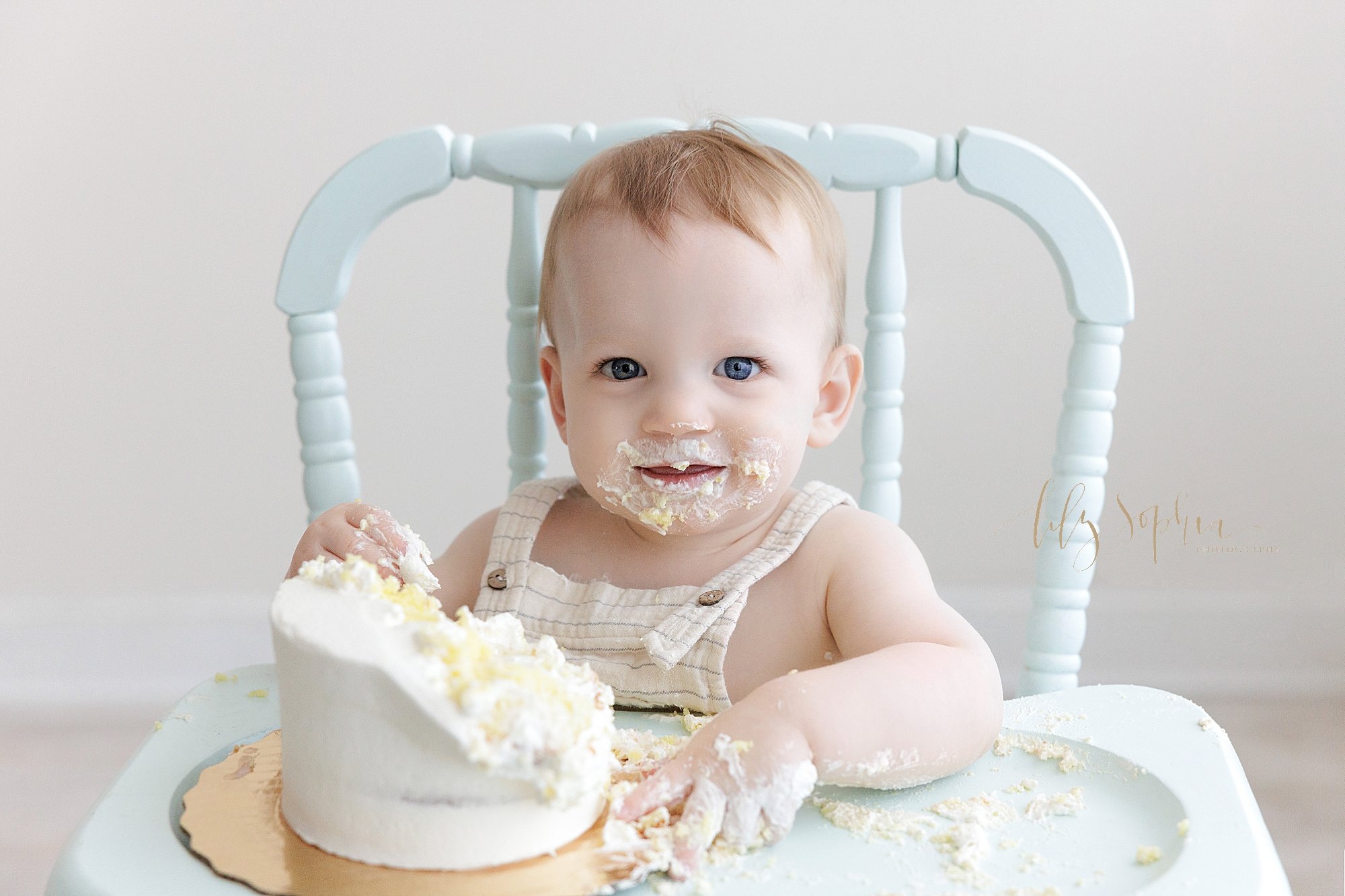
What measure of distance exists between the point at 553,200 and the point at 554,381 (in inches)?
33.9

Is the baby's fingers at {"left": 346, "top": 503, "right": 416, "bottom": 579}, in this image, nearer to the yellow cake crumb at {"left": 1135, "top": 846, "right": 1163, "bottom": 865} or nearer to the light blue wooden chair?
the light blue wooden chair

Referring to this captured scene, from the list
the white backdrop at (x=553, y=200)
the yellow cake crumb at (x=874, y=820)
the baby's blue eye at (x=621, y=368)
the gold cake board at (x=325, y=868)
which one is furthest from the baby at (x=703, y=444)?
the white backdrop at (x=553, y=200)

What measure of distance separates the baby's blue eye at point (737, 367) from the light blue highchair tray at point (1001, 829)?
0.28 m

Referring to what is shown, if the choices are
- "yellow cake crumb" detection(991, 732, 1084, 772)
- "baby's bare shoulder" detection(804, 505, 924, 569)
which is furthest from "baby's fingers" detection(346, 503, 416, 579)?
"yellow cake crumb" detection(991, 732, 1084, 772)

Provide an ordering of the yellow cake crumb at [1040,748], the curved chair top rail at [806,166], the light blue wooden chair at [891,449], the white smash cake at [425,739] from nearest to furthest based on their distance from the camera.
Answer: the white smash cake at [425,739] < the light blue wooden chair at [891,449] < the yellow cake crumb at [1040,748] < the curved chair top rail at [806,166]

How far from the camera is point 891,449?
47.0 inches

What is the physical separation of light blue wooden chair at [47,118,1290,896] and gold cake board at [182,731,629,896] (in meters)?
0.03

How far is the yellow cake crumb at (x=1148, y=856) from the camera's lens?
2.37 ft

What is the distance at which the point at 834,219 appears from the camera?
107cm

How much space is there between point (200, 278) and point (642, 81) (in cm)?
79

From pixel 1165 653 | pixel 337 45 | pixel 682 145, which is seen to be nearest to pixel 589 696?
pixel 682 145

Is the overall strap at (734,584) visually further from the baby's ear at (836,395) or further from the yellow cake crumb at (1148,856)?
the yellow cake crumb at (1148,856)

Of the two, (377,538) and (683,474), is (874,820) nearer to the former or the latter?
(683,474)

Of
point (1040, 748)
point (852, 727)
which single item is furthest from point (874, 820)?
point (1040, 748)
